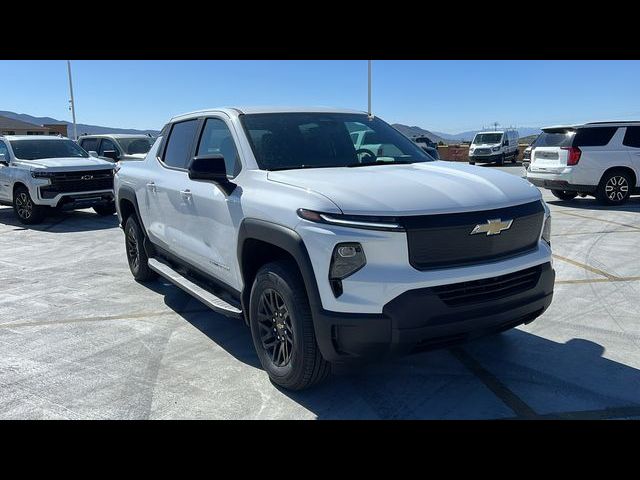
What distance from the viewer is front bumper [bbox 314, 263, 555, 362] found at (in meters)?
2.71

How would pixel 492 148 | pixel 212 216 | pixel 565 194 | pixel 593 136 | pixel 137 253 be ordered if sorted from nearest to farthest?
pixel 212 216 → pixel 137 253 → pixel 593 136 → pixel 565 194 → pixel 492 148

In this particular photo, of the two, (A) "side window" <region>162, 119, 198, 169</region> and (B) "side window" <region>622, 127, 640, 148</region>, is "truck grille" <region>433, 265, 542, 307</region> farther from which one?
(B) "side window" <region>622, 127, 640, 148</region>

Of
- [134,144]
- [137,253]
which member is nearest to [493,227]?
[137,253]

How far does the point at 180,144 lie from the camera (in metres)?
4.94

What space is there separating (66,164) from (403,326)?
10.3 metres

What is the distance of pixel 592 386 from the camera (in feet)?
11.0

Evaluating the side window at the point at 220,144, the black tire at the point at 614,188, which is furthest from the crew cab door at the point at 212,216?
the black tire at the point at 614,188

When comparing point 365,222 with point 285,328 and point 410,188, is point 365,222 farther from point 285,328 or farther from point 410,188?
point 285,328

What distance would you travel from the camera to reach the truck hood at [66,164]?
10.7 meters

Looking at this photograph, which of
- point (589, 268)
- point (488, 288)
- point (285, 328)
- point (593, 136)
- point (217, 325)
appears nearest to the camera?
point (488, 288)

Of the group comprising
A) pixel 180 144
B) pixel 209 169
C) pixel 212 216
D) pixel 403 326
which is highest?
pixel 180 144
